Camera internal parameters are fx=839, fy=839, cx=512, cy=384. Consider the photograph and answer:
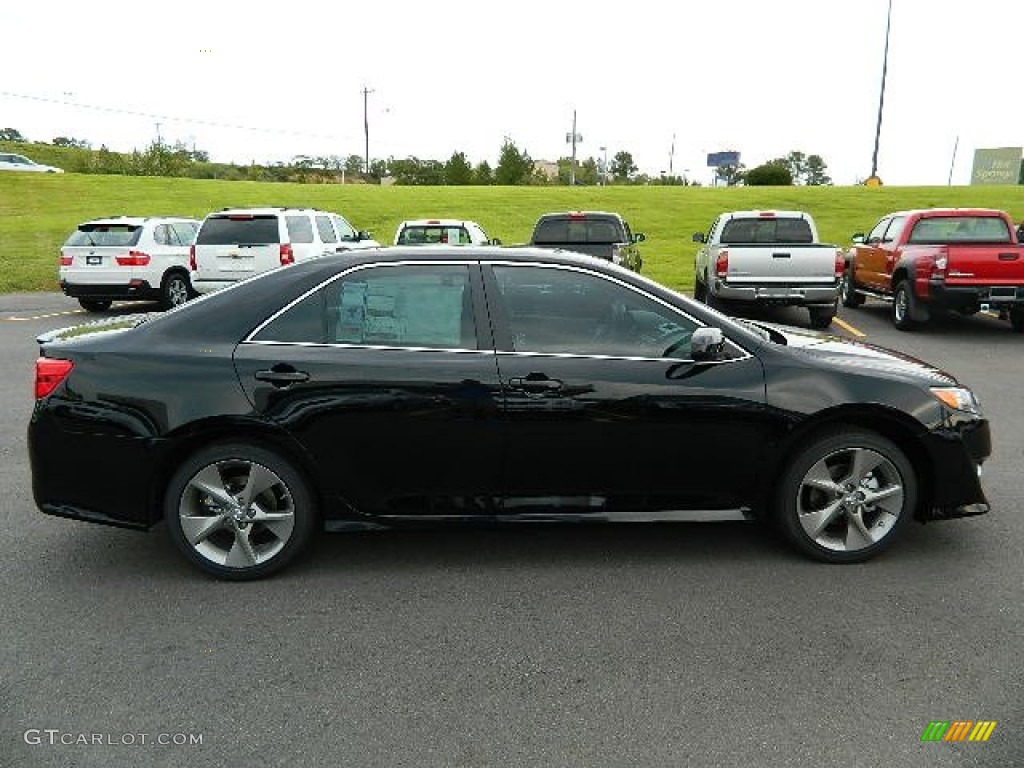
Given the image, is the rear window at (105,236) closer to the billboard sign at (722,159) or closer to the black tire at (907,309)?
the black tire at (907,309)

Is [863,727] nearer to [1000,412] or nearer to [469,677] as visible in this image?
[469,677]

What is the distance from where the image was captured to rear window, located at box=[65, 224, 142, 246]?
14.4 metres

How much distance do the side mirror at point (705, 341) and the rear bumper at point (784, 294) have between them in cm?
827

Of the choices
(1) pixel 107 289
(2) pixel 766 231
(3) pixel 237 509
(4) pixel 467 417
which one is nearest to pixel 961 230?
(2) pixel 766 231

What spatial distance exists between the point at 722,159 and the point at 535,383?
124m

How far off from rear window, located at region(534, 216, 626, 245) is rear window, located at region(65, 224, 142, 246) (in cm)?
698

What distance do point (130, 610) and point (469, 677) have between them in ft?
5.28

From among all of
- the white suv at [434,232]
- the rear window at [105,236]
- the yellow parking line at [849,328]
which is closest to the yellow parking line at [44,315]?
the rear window at [105,236]

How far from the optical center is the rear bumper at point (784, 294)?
11.6m

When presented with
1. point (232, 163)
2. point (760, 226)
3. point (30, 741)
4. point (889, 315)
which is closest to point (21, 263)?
point (760, 226)

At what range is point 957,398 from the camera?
13.5 feet

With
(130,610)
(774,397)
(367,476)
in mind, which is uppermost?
(774,397)

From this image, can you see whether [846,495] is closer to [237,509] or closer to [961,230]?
[237,509]

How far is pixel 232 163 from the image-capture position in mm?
96000
